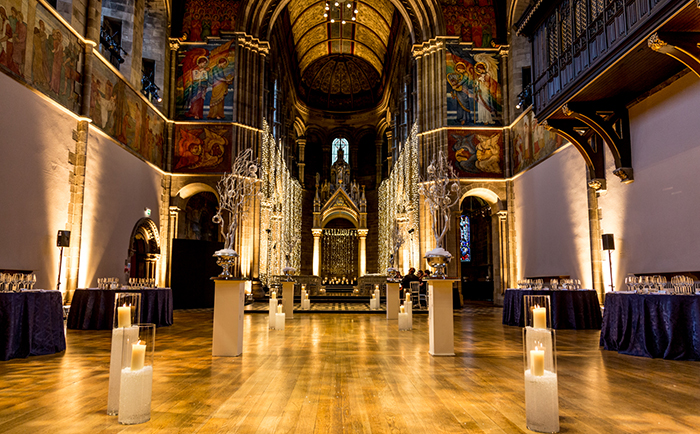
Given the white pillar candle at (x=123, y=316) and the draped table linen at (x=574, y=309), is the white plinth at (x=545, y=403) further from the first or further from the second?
the draped table linen at (x=574, y=309)

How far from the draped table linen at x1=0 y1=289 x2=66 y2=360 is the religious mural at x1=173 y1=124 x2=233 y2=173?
36.7ft

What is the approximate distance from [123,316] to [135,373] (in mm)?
358

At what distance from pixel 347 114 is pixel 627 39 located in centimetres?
2571

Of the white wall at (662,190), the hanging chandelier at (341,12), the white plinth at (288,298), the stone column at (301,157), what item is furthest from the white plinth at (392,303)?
the stone column at (301,157)

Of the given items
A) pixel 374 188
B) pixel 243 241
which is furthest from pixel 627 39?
pixel 374 188

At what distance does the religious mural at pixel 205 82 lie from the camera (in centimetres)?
1720

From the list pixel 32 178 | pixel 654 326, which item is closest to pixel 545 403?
pixel 654 326

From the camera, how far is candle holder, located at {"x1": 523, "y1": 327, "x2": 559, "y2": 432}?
282 centimetres

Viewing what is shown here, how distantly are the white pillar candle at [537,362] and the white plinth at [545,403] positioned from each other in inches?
0.9

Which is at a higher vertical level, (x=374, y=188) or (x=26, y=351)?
(x=374, y=188)

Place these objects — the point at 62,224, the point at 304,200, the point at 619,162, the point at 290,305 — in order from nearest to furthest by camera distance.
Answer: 1. the point at 619,162
2. the point at 62,224
3. the point at 290,305
4. the point at 304,200

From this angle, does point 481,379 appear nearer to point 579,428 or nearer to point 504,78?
point 579,428

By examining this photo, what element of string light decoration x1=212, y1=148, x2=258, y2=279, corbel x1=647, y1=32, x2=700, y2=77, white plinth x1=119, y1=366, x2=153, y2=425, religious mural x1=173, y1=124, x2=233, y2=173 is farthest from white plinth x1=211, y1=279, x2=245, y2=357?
religious mural x1=173, y1=124, x2=233, y2=173

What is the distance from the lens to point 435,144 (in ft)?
56.5
